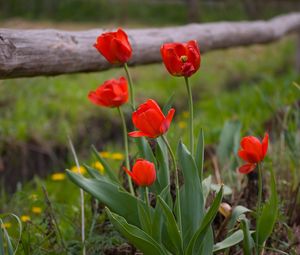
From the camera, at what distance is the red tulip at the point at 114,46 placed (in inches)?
59.1

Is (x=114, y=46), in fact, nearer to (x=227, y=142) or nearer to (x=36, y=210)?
(x=36, y=210)

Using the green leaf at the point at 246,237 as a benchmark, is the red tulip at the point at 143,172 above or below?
above

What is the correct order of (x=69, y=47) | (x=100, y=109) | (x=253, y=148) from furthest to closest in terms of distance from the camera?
(x=100, y=109)
(x=69, y=47)
(x=253, y=148)

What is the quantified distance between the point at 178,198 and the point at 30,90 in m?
3.34

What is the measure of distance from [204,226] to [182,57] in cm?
40

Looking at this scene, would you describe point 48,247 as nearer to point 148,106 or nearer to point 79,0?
point 148,106

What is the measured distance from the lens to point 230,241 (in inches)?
64.7

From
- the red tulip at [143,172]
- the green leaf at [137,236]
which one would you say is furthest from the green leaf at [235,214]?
the red tulip at [143,172]

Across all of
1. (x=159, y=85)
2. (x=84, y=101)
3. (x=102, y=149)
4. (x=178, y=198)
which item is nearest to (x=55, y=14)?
(x=159, y=85)

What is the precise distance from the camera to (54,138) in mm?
4078

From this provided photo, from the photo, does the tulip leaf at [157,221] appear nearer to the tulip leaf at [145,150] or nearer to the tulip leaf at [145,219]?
the tulip leaf at [145,219]

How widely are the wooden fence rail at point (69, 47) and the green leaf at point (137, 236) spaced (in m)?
0.69


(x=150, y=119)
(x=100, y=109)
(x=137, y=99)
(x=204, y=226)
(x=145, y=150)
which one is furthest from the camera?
(x=137, y=99)

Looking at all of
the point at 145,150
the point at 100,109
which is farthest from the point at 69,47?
the point at 100,109
